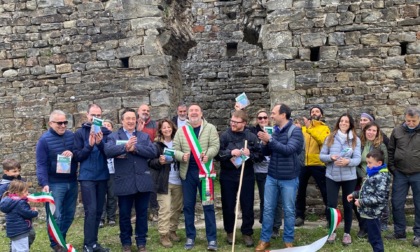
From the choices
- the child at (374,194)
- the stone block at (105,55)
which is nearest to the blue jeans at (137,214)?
the child at (374,194)

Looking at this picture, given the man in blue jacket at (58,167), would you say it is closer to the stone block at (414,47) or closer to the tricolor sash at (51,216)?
the tricolor sash at (51,216)

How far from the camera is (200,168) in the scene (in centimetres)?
504

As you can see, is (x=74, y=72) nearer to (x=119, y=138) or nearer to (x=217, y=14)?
(x=119, y=138)

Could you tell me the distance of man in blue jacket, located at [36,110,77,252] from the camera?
15.9ft

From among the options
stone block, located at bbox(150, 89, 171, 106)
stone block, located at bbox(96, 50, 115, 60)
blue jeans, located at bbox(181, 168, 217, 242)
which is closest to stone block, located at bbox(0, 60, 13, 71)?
stone block, located at bbox(96, 50, 115, 60)

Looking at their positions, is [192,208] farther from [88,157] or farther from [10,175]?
[10,175]

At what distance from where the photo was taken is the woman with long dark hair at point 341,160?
513cm

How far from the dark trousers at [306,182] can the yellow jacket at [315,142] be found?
3.4 inches

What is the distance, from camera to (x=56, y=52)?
7.18 m

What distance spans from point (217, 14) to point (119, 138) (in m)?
7.02

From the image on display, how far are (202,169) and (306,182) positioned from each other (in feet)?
5.95

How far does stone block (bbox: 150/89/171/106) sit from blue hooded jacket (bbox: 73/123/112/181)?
75.6 inches

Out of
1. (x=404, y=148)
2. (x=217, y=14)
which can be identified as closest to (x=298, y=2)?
(x=404, y=148)

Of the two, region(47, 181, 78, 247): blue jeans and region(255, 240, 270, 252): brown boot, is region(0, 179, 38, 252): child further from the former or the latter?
region(255, 240, 270, 252): brown boot
